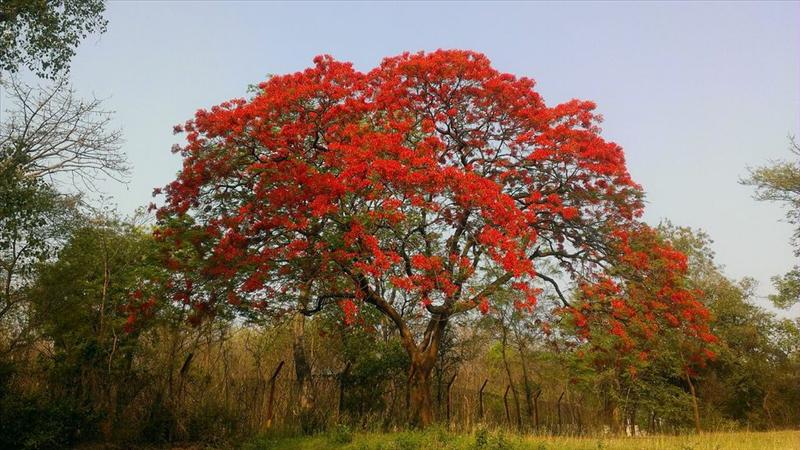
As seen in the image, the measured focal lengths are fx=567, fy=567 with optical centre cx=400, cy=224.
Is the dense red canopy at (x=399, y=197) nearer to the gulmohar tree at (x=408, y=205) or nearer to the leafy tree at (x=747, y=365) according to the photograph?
the gulmohar tree at (x=408, y=205)

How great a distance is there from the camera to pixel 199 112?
14.0 meters

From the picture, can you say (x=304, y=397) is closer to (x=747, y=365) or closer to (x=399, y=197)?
(x=399, y=197)

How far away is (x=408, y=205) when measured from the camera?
43.1 feet

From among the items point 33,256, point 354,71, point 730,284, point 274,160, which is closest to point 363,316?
point 274,160

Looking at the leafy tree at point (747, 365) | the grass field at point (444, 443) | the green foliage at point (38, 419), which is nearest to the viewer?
the green foliage at point (38, 419)

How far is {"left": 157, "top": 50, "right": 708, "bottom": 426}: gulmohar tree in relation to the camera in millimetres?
12422

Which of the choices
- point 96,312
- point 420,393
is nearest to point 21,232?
point 96,312

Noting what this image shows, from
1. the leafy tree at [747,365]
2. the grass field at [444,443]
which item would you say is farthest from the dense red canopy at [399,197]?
the leafy tree at [747,365]

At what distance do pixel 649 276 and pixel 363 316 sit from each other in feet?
26.0

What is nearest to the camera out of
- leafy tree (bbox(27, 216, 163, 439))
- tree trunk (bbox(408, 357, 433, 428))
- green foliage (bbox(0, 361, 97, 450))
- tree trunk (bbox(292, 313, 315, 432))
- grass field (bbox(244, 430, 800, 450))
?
green foliage (bbox(0, 361, 97, 450))

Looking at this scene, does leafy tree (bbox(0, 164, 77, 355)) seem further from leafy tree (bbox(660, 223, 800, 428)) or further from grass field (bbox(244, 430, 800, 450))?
leafy tree (bbox(660, 223, 800, 428))

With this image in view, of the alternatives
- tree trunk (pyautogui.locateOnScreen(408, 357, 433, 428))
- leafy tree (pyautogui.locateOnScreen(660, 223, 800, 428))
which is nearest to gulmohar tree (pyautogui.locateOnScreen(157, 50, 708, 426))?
tree trunk (pyautogui.locateOnScreen(408, 357, 433, 428))

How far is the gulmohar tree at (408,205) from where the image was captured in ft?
40.8

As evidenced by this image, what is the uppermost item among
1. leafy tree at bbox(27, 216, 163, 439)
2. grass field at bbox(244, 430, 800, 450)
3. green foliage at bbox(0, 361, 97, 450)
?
leafy tree at bbox(27, 216, 163, 439)
